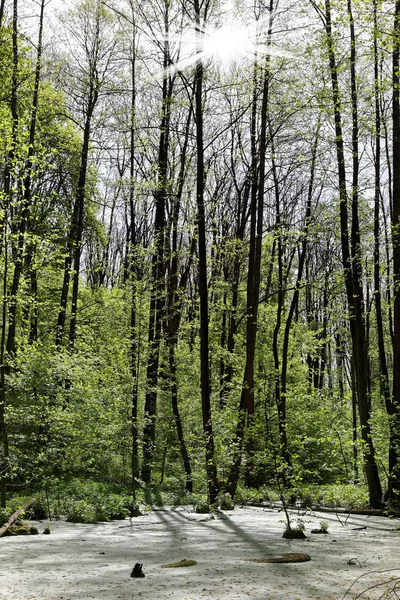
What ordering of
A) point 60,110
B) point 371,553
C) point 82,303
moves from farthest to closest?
point 82,303 < point 60,110 < point 371,553

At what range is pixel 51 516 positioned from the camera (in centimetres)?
1140

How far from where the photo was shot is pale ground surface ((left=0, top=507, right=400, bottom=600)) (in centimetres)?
442

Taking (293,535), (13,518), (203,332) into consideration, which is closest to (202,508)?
(203,332)

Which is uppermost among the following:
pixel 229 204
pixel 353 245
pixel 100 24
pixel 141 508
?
pixel 100 24

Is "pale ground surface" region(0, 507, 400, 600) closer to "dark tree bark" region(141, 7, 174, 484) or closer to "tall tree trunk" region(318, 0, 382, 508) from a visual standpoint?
"tall tree trunk" region(318, 0, 382, 508)

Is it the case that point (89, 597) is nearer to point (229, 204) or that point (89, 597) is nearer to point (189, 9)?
point (189, 9)

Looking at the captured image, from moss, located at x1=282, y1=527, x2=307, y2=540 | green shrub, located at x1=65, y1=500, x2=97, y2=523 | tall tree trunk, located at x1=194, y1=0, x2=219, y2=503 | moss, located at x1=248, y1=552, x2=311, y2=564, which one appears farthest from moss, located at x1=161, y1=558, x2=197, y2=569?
green shrub, located at x1=65, y1=500, x2=97, y2=523

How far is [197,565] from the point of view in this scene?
5.56 meters

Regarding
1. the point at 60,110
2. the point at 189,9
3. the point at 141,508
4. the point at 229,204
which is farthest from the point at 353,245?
the point at 229,204

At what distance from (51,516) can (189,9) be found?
12395mm

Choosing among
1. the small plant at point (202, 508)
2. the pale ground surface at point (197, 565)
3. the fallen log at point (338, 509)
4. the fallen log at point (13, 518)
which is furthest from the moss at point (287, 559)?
the small plant at point (202, 508)

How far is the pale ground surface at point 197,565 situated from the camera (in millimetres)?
4422

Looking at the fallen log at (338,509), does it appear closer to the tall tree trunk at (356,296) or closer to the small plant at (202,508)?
the tall tree trunk at (356,296)

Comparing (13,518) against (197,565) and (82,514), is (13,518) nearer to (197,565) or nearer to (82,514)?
(82,514)
